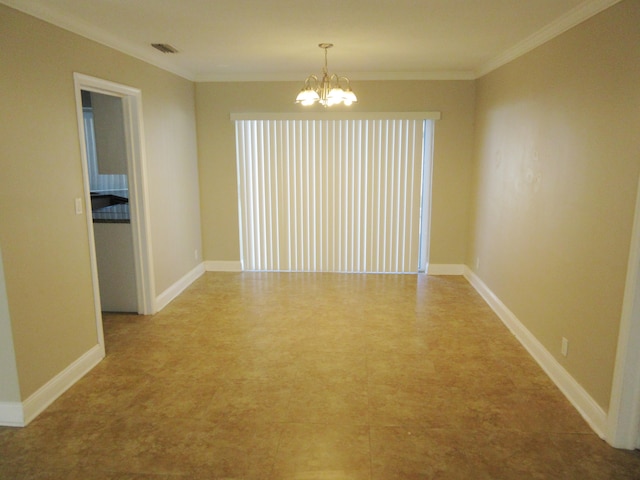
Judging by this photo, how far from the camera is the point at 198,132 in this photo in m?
5.95

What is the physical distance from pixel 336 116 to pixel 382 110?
592 mm

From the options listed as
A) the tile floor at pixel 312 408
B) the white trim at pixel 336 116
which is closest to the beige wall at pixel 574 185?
the tile floor at pixel 312 408

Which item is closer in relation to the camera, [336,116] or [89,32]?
[89,32]

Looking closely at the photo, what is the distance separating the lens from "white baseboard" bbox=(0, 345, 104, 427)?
278 centimetres

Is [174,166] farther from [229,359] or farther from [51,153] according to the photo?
[229,359]

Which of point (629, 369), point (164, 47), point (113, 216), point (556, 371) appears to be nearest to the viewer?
point (629, 369)

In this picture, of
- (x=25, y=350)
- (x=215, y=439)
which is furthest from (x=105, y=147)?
(x=215, y=439)

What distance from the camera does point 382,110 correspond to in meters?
5.75

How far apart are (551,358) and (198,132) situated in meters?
4.80

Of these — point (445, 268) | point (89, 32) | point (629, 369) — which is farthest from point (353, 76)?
point (629, 369)

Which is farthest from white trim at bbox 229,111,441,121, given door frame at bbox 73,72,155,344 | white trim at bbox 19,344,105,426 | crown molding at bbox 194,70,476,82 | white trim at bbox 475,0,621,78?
white trim at bbox 19,344,105,426

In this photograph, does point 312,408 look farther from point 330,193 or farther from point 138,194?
point 330,193

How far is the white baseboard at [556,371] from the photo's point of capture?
2.73 m

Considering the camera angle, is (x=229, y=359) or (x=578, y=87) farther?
(x=229, y=359)
